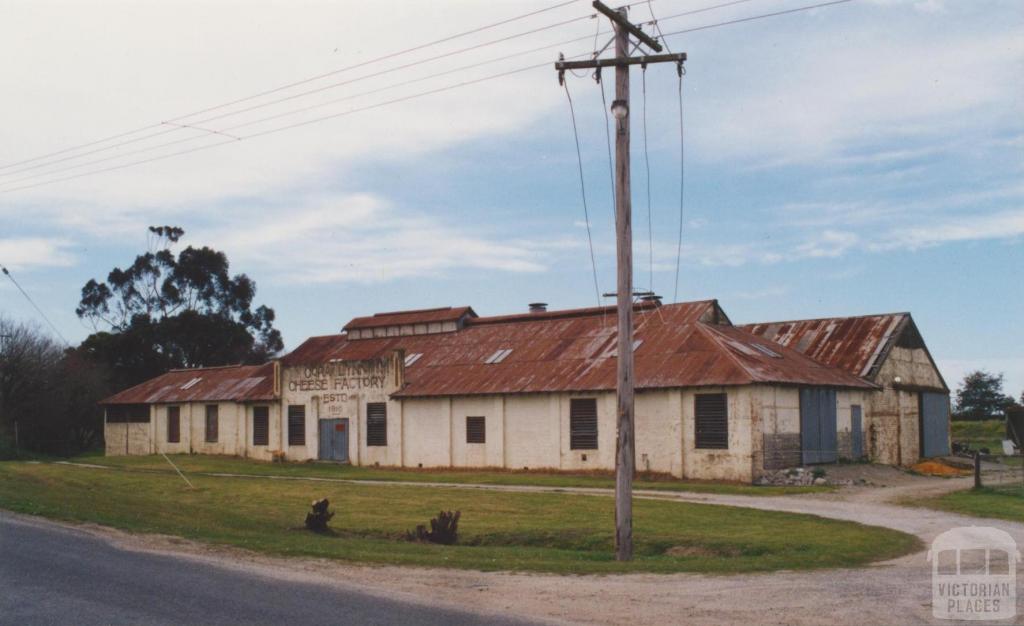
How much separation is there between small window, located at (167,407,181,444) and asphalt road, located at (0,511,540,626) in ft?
134

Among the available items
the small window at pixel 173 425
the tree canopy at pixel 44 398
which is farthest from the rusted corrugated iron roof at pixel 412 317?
the tree canopy at pixel 44 398

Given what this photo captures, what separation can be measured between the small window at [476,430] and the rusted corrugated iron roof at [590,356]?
1184mm

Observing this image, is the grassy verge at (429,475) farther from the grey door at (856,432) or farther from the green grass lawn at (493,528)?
the grey door at (856,432)

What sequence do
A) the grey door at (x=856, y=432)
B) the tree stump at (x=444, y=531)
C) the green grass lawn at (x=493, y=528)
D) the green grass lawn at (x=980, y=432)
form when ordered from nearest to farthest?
the green grass lawn at (x=493, y=528) → the tree stump at (x=444, y=531) → the grey door at (x=856, y=432) → the green grass lawn at (x=980, y=432)

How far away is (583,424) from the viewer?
3691 cm

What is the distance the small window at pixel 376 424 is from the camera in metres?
43.6

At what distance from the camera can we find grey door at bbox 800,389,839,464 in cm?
3466

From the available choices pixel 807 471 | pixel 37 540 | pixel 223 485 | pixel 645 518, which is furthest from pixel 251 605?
pixel 807 471

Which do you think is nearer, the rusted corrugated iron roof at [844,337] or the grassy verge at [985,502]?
the grassy verge at [985,502]

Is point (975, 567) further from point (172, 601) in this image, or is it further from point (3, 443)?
point (3, 443)

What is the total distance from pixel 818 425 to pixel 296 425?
81.0ft

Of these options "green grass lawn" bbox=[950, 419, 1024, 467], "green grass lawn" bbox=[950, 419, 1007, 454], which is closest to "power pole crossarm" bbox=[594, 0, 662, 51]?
"green grass lawn" bbox=[950, 419, 1024, 467]

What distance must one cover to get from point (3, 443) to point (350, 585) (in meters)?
50.1

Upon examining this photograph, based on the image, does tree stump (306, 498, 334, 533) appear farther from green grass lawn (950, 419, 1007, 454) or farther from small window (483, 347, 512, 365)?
green grass lawn (950, 419, 1007, 454)
